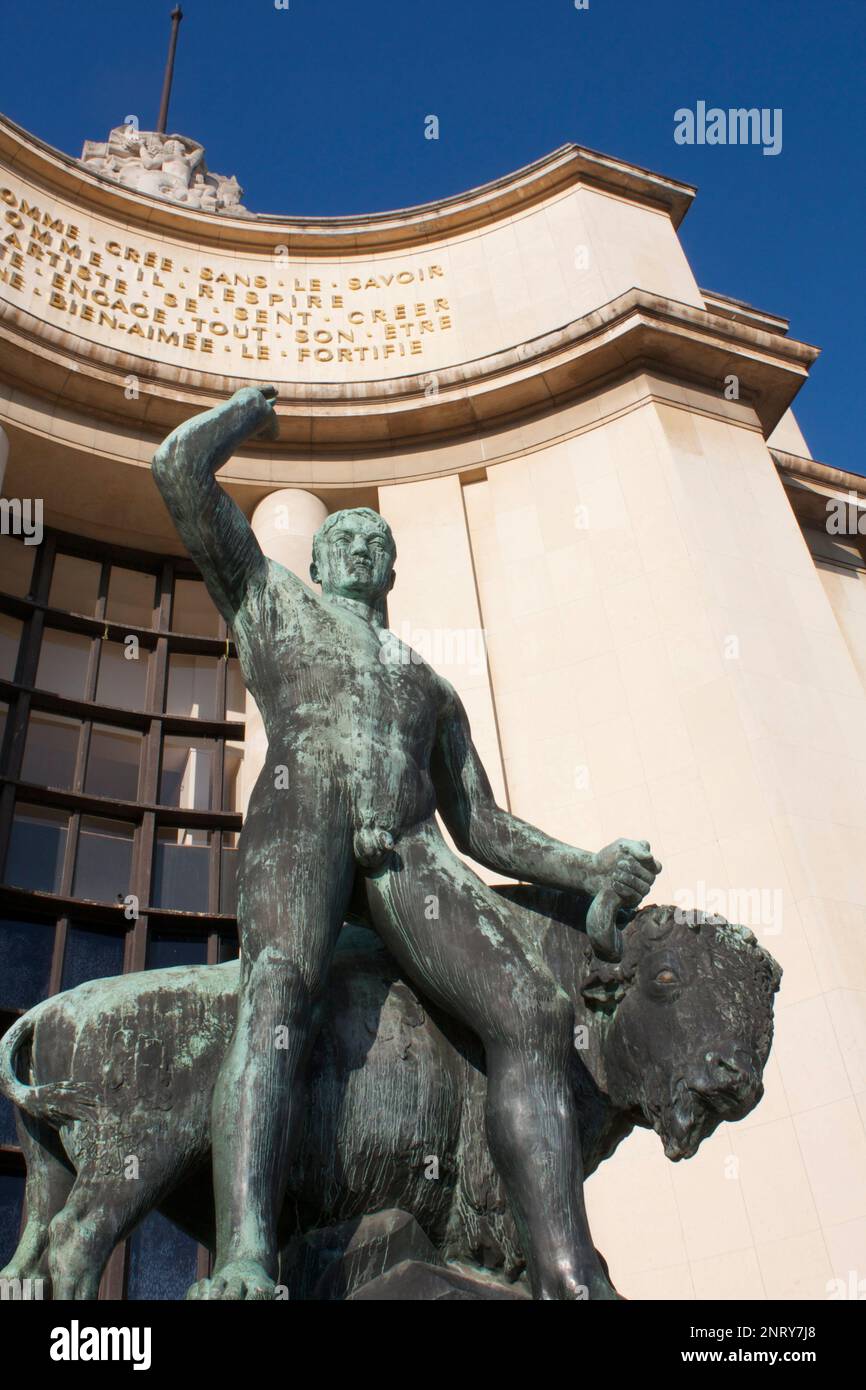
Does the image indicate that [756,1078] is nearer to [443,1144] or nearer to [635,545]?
[443,1144]

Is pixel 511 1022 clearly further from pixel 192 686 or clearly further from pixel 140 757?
pixel 192 686

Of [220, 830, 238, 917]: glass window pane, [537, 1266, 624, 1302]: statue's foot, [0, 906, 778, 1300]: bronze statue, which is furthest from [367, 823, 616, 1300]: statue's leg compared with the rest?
[220, 830, 238, 917]: glass window pane

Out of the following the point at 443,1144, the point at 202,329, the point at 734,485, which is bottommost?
the point at 443,1144

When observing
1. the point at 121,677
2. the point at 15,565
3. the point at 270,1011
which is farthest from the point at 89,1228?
the point at 15,565

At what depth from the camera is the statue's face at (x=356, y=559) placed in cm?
483

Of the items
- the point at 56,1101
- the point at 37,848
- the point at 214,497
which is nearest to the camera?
the point at 56,1101

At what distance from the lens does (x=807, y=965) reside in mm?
8984

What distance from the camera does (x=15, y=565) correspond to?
45.8ft

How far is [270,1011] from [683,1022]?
1.26m

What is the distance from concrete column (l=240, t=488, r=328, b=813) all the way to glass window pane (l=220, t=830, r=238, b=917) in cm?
56

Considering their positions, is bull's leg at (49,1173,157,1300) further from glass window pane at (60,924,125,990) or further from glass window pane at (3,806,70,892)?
glass window pane at (3,806,70,892)

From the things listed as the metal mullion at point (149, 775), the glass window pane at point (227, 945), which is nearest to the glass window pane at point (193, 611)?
the metal mullion at point (149, 775)

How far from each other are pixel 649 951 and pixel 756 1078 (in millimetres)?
497

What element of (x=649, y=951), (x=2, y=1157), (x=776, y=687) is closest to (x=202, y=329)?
(x=776, y=687)
